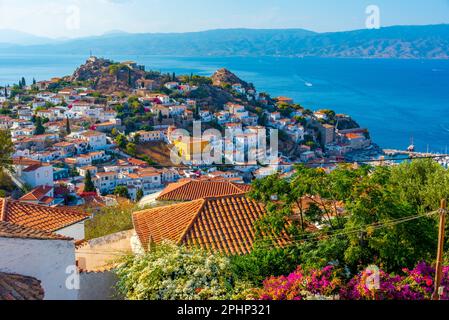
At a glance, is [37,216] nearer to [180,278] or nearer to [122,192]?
[180,278]

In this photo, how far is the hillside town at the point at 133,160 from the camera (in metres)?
6.73

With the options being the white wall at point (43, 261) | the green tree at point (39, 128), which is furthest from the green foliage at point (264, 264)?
the green tree at point (39, 128)

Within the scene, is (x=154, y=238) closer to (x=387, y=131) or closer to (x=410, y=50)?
(x=387, y=131)

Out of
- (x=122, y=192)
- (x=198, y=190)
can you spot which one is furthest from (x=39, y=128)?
(x=198, y=190)

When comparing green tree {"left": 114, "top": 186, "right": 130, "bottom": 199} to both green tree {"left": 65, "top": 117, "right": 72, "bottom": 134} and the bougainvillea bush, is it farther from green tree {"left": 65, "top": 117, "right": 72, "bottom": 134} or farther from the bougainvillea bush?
the bougainvillea bush

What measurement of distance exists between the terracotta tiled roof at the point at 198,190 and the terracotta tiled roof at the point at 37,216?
20.7 feet

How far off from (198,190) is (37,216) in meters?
7.73

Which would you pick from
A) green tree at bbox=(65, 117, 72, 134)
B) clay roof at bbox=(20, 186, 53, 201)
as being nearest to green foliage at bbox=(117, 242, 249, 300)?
clay roof at bbox=(20, 186, 53, 201)

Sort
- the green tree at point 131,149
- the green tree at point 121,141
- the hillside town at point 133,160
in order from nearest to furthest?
the hillside town at point 133,160, the green tree at point 131,149, the green tree at point 121,141

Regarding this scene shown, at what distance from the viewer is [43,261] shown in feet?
17.0

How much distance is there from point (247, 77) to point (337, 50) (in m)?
90.5

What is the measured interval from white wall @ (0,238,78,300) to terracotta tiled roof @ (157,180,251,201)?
8392 mm

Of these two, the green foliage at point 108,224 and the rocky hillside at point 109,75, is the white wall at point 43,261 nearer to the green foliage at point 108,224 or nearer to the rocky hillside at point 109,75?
the green foliage at point 108,224

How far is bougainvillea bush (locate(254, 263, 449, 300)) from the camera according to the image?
15.2 feet
